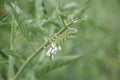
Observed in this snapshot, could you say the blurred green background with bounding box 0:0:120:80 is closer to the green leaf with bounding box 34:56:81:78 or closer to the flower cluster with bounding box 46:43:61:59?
the green leaf with bounding box 34:56:81:78

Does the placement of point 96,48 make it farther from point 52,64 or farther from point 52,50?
point 52,50

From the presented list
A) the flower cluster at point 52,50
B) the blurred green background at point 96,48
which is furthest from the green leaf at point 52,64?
the blurred green background at point 96,48

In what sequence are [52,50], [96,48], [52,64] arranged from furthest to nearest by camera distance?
[96,48] < [52,64] < [52,50]

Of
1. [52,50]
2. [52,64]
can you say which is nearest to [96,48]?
[52,64]

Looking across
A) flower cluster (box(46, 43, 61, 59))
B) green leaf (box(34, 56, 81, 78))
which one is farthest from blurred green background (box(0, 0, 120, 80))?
flower cluster (box(46, 43, 61, 59))

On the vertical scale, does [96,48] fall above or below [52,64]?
below

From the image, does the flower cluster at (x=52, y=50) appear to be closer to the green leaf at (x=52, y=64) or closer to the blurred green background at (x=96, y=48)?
the green leaf at (x=52, y=64)
